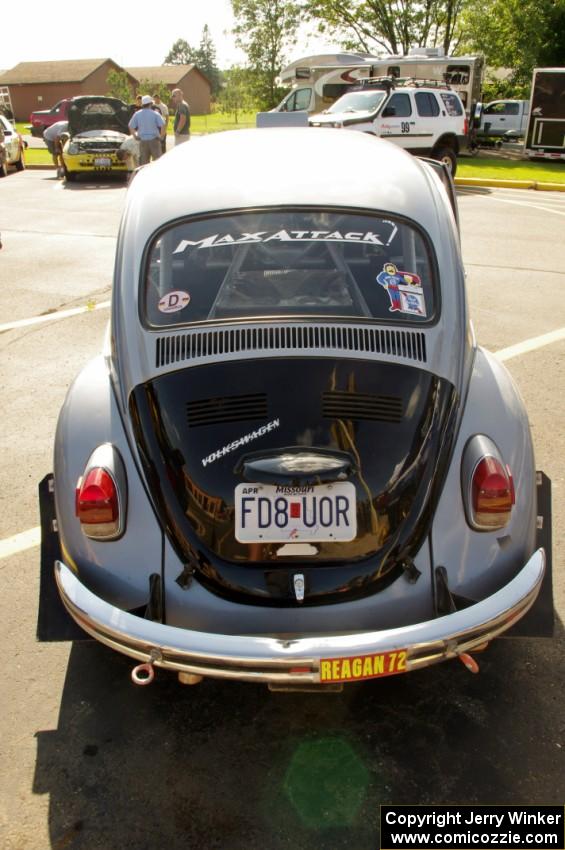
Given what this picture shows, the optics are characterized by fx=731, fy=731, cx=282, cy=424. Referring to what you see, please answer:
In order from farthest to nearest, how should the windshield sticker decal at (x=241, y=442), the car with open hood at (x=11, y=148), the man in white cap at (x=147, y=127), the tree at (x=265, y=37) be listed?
the tree at (x=265, y=37)
the car with open hood at (x=11, y=148)
the man in white cap at (x=147, y=127)
the windshield sticker decal at (x=241, y=442)

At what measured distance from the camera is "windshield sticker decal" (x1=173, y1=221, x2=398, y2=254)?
129 inches

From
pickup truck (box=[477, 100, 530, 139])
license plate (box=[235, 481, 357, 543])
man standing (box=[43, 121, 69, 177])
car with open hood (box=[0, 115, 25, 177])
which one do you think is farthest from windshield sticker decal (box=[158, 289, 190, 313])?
pickup truck (box=[477, 100, 530, 139])

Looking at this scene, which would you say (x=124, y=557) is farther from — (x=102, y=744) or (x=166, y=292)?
(x=166, y=292)

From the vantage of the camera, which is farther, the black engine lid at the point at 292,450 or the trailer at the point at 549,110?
the trailer at the point at 549,110

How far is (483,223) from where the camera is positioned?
1222 centimetres

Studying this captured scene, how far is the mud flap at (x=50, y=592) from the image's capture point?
2787 mm

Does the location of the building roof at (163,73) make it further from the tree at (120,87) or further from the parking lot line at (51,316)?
the parking lot line at (51,316)

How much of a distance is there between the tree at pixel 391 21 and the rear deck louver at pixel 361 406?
3429cm

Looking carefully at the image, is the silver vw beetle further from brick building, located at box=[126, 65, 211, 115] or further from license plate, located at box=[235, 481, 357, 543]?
brick building, located at box=[126, 65, 211, 115]

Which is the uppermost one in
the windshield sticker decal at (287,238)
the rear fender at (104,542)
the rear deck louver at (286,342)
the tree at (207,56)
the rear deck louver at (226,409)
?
the tree at (207,56)

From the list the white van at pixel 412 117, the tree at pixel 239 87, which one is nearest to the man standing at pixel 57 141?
the white van at pixel 412 117

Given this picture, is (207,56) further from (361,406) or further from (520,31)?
(361,406)

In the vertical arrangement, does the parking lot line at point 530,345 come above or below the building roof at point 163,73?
below

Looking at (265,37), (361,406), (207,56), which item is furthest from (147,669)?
(207,56)
